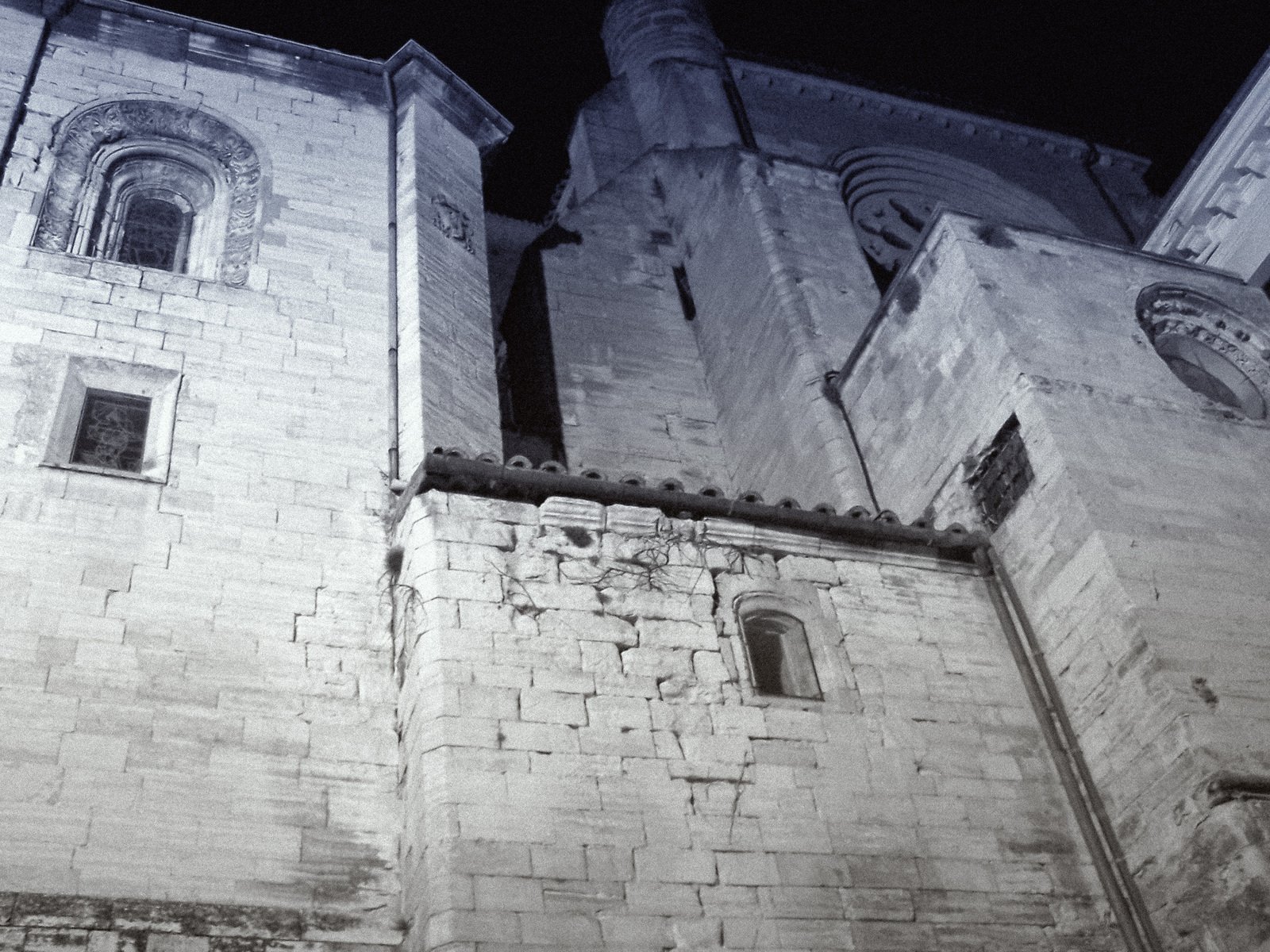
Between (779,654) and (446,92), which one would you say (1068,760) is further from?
(446,92)

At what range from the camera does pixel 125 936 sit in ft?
18.3

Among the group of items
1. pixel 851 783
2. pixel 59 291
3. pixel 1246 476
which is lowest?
pixel 851 783

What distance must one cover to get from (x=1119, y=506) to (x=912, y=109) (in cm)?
1290

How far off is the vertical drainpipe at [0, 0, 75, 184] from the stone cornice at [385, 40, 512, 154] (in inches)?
115

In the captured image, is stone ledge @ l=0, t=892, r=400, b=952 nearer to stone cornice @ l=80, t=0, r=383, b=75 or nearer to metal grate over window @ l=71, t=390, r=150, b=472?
metal grate over window @ l=71, t=390, r=150, b=472

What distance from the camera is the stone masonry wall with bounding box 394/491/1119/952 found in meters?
5.90

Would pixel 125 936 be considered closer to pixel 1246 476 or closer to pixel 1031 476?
pixel 1031 476

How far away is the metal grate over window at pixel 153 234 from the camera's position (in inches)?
403

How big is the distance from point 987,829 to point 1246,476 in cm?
315

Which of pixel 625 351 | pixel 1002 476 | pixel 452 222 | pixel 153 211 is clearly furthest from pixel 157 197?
pixel 1002 476

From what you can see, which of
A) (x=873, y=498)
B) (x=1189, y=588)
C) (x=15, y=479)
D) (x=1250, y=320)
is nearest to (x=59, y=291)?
(x=15, y=479)

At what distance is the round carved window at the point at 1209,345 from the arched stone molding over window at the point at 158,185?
686cm

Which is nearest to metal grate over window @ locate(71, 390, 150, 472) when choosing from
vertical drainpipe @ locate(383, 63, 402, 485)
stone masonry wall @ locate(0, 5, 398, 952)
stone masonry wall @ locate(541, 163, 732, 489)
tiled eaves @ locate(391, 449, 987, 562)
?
stone masonry wall @ locate(0, 5, 398, 952)

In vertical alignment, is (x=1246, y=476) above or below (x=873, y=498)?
below
